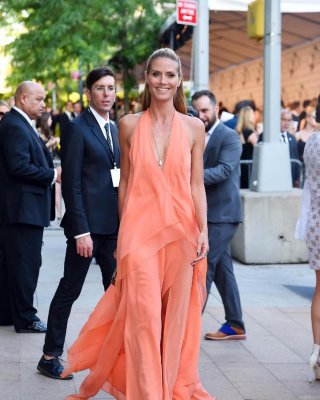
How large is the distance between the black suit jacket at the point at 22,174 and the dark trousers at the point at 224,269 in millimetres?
1261

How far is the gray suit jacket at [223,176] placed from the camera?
7832 millimetres

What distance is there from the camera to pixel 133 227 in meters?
5.39

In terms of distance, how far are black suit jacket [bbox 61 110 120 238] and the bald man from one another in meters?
1.32

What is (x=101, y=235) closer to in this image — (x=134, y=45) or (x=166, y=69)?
(x=166, y=69)

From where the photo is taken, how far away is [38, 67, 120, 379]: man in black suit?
636 centimetres

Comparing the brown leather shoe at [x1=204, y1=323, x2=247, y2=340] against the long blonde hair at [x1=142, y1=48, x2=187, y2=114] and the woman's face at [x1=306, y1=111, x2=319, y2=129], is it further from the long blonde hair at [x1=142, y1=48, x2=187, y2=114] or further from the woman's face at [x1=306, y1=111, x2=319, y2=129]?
the woman's face at [x1=306, y1=111, x2=319, y2=129]

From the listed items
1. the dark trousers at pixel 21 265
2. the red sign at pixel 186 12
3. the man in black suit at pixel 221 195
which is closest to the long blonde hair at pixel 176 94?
the man in black suit at pixel 221 195

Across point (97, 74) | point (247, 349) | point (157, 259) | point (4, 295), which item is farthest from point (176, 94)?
point (4, 295)

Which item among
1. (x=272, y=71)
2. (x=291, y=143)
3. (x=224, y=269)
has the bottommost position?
(x=224, y=269)

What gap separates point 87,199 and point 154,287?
128 centimetres

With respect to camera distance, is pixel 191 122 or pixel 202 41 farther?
pixel 202 41

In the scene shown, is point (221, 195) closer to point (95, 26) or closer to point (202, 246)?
point (202, 246)

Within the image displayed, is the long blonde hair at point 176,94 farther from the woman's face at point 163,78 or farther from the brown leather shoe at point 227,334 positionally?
the brown leather shoe at point 227,334

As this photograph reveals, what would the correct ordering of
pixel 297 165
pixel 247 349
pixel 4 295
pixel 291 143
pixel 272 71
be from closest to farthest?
pixel 247 349, pixel 4 295, pixel 272 71, pixel 297 165, pixel 291 143
